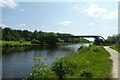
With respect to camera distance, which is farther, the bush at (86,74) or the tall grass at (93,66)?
the tall grass at (93,66)

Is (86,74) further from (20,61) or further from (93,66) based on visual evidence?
(20,61)

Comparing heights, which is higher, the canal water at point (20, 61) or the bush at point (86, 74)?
the bush at point (86, 74)

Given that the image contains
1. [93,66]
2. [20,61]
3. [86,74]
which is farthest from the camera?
[20,61]

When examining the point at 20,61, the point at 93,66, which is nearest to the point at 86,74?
the point at 93,66

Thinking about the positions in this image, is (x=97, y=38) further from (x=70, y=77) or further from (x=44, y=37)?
(x=70, y=77)

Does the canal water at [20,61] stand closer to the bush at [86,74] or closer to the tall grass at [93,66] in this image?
the tall grass at [93,66]

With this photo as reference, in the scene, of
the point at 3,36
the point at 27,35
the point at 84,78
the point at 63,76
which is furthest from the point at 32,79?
the point at 27,35

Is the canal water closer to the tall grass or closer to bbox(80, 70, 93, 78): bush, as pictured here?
the tall grass

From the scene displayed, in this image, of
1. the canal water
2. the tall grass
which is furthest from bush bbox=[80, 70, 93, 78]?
the canal water

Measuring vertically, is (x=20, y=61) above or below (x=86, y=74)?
below

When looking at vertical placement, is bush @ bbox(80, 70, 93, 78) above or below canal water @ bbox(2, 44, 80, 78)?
above

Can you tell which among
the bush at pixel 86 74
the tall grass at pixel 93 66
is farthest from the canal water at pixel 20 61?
the bush at pixel 86 74

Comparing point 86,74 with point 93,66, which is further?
point 93,66

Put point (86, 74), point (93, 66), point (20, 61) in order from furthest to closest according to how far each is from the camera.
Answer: point (20, 61)
point (93, 66)
point (86, 74)
